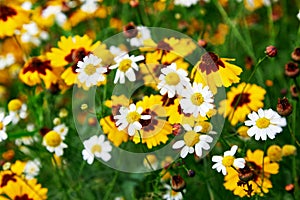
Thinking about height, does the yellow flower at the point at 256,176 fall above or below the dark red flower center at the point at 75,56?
below

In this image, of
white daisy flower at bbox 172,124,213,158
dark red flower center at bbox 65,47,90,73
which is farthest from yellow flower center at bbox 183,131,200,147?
dark red flower center at bbox 65,47,90,73

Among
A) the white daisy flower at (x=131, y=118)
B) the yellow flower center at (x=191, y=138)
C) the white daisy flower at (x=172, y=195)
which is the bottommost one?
the white daisy flower at (x=172, y=195)

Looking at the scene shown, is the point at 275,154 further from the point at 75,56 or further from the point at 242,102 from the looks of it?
the point at 75,56

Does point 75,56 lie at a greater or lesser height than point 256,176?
greater

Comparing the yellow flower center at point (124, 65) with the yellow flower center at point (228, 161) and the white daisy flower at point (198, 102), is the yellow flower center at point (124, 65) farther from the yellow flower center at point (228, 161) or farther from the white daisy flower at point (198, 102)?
the yellow flower center at point (228, 161)

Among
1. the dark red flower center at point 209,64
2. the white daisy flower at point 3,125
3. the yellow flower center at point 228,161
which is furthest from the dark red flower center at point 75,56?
the yellow flower center at point 228,161

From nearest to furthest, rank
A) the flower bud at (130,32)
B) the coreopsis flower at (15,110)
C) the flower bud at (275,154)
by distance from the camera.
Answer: the flower bud at (275,154)
the flower bud at (130,32)
the coreopsis flower at (15,110)

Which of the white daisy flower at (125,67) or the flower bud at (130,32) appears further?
the flower bud at (130,32)

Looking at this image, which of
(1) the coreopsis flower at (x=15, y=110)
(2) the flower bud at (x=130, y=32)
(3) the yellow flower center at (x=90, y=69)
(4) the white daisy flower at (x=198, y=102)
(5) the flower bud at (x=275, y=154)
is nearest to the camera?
(4) the white daisy flower at (x=198, y=102)

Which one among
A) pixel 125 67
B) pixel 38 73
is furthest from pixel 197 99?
pixel 38 73

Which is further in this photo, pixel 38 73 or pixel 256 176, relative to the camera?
pixel 38 73
